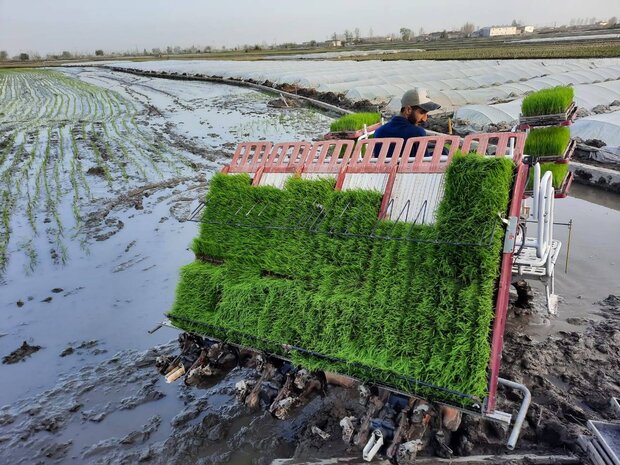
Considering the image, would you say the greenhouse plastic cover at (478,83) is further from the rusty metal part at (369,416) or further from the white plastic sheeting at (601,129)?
the rusty metal part at (369,416)

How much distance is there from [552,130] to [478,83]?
18497 millimetres

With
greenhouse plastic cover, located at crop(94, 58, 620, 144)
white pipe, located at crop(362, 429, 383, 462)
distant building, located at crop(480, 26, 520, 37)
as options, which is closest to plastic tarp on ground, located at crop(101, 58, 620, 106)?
greenhouse plastic cover, located at crop(94, 58, 620, 144)

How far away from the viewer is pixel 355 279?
12.1ft

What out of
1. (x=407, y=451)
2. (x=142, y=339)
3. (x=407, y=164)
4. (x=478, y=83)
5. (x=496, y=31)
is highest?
(x=496, y=31)

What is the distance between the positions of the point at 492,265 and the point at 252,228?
7.45ft

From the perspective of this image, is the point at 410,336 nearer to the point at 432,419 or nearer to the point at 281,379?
the point at 432,419

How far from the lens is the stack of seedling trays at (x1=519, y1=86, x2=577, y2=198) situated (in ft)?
19.5

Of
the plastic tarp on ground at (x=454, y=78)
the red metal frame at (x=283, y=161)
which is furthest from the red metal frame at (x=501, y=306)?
the plastic tarp on ground at (x=454, y=78)

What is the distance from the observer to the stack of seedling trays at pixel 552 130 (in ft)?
19.5

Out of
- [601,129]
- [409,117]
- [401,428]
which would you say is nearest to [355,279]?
[401,428]

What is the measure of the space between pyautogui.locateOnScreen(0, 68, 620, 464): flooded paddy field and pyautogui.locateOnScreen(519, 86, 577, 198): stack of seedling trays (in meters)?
1.45

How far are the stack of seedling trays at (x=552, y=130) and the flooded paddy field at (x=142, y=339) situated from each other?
1.45 meters

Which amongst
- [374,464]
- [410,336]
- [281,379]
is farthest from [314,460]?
[410,336]

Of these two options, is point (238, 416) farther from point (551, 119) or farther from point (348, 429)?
point (551, 119)
